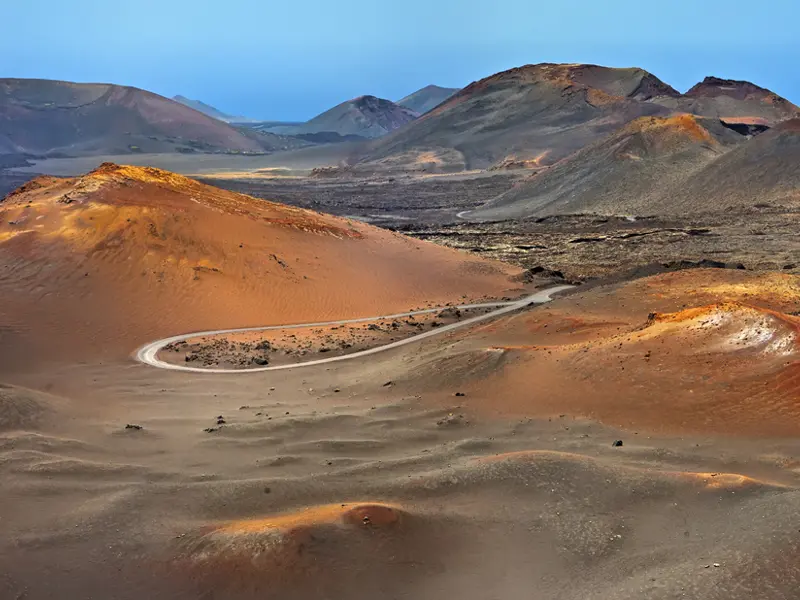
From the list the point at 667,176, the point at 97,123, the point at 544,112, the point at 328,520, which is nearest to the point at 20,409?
the point at 328,520

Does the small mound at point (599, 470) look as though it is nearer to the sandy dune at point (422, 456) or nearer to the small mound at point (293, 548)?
the sandy dune at point (422, 456)

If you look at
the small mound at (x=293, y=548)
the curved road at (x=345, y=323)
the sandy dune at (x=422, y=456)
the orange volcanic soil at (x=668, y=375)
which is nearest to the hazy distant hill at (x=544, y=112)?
the curved road at (x=345, y=323)

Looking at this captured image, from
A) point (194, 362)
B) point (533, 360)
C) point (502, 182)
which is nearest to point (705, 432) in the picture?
point (533, 360)

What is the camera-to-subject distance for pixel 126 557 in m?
7.00

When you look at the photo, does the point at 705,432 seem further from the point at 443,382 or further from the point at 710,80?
the point at 710,80

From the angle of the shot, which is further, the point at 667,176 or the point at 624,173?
the point at 624,173

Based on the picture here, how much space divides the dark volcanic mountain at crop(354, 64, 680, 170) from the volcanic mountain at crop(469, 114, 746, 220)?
28376mm

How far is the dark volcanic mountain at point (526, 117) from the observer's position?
92250 millimetres

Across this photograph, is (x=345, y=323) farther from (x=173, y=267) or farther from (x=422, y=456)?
(x=422, y=456)

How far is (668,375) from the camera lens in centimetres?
1168

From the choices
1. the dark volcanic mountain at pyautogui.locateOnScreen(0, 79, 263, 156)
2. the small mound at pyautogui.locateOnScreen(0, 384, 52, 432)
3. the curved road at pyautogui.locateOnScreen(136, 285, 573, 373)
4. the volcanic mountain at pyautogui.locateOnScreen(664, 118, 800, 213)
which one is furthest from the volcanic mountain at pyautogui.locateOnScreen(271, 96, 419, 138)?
the small mound at pyautogui.locateOnScreen(0, 384, 52, 432)

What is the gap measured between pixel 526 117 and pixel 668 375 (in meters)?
97.5

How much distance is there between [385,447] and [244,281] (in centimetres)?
1494

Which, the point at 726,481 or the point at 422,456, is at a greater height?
the point at 726,481
